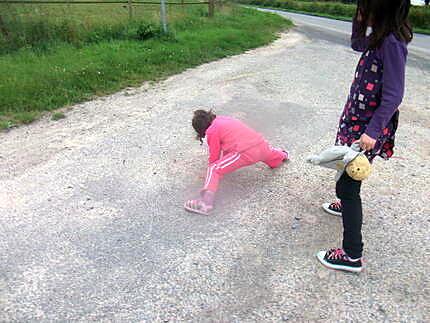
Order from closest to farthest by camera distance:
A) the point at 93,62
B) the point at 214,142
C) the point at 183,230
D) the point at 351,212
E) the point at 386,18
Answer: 1. the point at 386,18
2. the point at 351,212
3. the point at 183,230
4. the point at 214,142
5. the point at 93,62

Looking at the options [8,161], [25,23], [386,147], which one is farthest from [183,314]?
[25,23]

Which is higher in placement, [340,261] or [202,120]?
[202,120]

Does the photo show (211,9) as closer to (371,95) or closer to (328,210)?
(328,210)

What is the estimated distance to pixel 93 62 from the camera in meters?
6.59

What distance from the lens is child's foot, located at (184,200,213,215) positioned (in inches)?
114

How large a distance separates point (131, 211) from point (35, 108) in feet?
9.32

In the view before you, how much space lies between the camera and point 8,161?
367 cm

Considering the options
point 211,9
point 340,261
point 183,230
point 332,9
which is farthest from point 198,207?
point 332,9

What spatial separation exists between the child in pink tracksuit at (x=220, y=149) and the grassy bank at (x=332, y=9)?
12183 millimetres

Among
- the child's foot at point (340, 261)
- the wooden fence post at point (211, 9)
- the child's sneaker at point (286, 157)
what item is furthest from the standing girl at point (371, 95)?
the wooden fence post at point (211, 9)

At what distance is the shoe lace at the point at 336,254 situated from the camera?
2.35 meters

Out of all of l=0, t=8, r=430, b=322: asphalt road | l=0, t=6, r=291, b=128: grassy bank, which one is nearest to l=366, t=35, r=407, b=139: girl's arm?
l=0, t=8, r=430, b=322: asphalt road

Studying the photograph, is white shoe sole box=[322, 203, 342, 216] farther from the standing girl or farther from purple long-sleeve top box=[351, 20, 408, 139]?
purple long-sleeve top box=[351, 20, 408, 139]

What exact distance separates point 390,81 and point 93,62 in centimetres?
570
